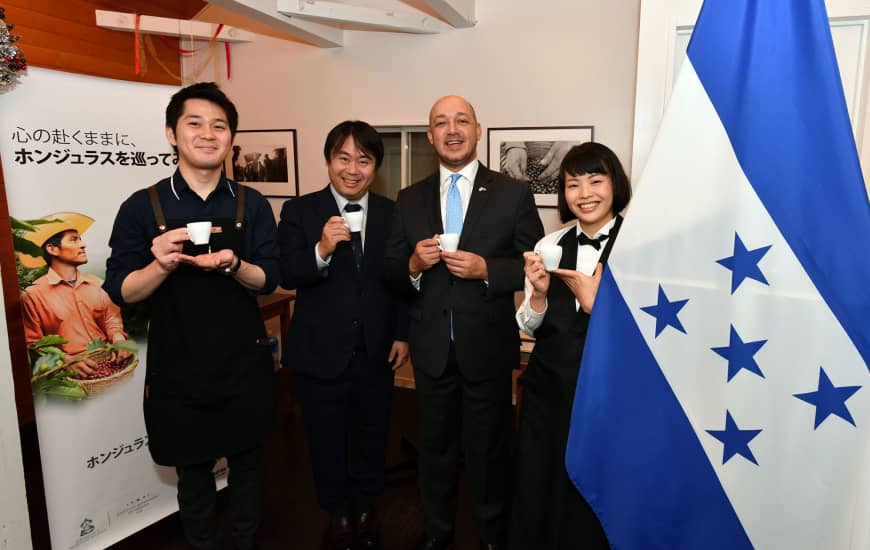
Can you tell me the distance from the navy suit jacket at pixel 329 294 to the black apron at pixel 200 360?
26 centimetres

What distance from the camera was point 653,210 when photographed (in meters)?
1.31

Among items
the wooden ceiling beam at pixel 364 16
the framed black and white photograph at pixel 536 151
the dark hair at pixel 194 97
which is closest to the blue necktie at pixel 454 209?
the dark hair at pixel 194 97

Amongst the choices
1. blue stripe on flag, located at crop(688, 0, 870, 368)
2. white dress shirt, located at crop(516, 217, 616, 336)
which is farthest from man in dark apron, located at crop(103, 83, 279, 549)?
blue stripe on flag, located at crop(688, 0, 870, 368)

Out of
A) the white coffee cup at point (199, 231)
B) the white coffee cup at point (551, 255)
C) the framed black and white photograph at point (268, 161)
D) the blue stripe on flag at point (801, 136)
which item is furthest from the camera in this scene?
the framed black and white photograph at point (268, 161)

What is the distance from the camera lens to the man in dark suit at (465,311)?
216cm

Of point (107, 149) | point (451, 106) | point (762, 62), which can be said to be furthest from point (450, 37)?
point (762, 62)

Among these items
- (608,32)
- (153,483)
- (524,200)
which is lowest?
(153,483)

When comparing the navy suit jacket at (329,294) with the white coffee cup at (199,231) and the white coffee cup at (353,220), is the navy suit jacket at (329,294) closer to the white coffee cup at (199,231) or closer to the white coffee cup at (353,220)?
the white coffee cup at (353,220)

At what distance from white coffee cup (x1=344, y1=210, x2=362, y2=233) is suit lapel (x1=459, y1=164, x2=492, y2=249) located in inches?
15.8

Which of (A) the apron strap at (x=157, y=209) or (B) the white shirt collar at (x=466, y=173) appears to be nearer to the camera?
(A) the apron strap at (x=157, y=209)

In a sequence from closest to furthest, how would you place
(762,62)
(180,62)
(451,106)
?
(762,62)
(451,106)
(180,62)

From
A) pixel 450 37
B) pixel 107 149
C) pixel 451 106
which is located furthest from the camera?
pixel 450 37

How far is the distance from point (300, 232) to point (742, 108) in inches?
67.3

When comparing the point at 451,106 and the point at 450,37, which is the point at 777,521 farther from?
the point at 450,37
